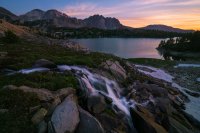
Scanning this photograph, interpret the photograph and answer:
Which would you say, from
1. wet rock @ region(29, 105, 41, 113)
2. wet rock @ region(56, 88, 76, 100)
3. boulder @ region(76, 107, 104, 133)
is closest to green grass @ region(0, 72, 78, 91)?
wet rock @ region(56, 88, 76, 100)

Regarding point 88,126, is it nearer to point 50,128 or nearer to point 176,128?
point 50,128

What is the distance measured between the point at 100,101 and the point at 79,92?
243 centimetres

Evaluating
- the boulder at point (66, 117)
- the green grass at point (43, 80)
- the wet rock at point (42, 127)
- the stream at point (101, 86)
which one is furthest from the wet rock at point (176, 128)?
the wet rock at point (42, 127)

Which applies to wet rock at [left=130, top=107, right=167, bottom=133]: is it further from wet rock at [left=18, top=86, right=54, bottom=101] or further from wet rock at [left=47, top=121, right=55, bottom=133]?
wet rock at [left=47, top=121, right=55, bottom=133]

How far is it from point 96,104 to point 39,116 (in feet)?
18.1

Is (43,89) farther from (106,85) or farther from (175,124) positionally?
(175,124)

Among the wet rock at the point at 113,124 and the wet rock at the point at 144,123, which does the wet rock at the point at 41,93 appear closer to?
the wet rock at the point at 113,124

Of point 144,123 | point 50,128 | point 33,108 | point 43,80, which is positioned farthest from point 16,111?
point 144,123

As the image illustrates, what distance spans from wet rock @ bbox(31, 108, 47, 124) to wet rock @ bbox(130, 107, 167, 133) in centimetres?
795

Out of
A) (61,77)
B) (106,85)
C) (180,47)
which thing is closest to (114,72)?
(106,85)

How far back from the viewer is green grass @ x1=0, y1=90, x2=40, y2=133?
58.5 ft

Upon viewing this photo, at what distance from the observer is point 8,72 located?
96.3ft

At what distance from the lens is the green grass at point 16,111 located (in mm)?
17844

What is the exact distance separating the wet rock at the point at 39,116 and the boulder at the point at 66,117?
796mm
